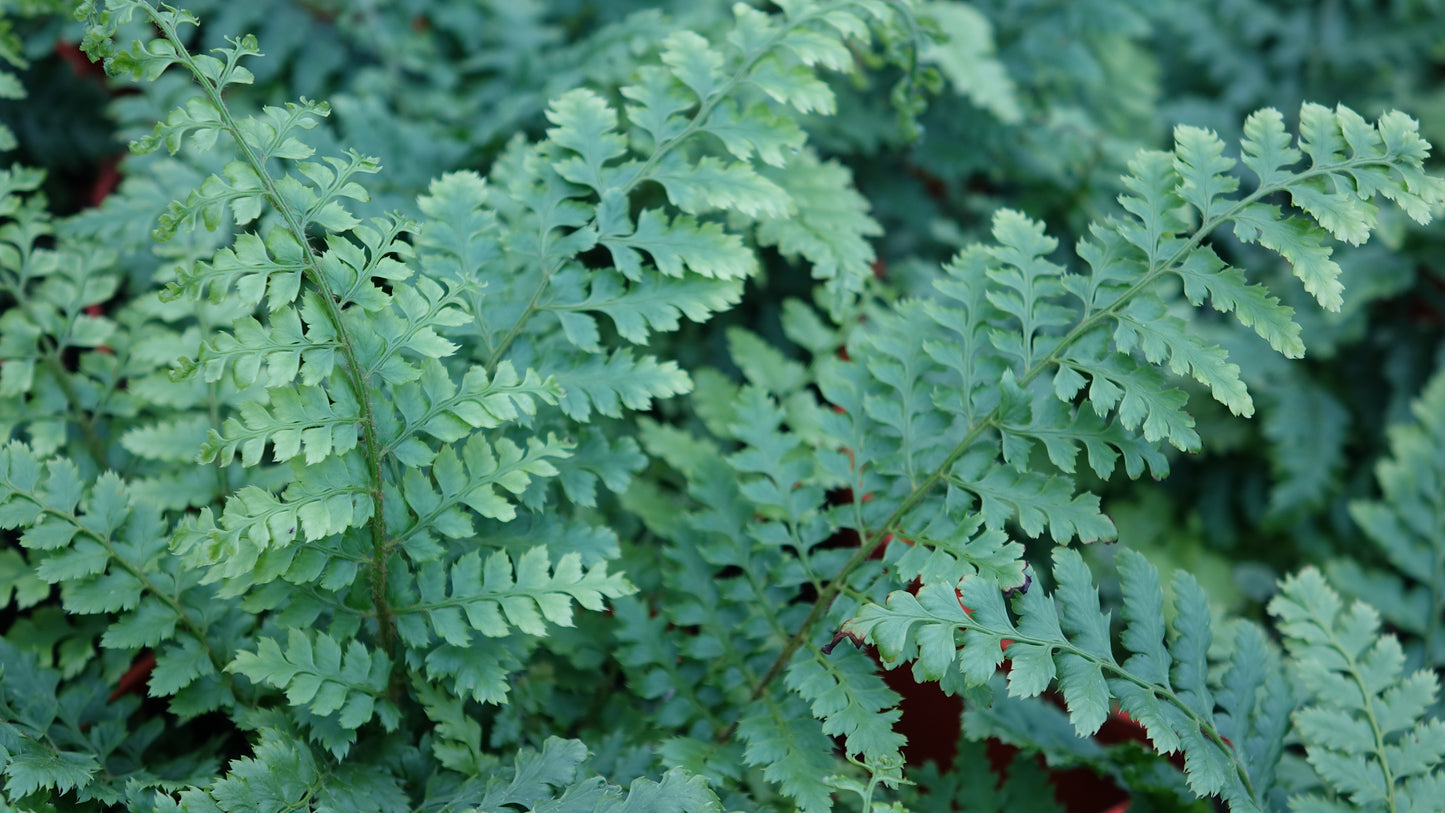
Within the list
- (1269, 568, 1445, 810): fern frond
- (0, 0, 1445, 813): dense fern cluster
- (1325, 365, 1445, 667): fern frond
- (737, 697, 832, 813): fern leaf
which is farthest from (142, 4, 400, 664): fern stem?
(1325, 365, 1445, 667): fern frond

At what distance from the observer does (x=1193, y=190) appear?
93 centimetres

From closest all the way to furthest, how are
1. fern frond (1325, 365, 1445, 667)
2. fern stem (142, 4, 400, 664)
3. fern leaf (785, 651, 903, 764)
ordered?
fern stem (142, 4, 400, 664) < fern leaf (785, 651, 903, 764) < fern frond (1325, 365, 1445, 667)

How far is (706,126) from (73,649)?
859mm

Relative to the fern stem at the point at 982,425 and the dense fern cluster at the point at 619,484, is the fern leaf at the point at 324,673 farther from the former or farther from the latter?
the fern stem at the point at 982,425

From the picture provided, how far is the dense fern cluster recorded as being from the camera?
2.82ft

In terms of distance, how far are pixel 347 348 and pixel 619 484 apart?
30 cm

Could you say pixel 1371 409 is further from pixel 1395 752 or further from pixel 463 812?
pixel 463 812

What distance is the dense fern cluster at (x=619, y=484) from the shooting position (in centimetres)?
86

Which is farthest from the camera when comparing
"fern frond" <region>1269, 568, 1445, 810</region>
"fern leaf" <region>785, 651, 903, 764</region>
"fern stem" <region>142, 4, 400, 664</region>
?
"fern frond" <region>1269, 568, 1445, 810</region>

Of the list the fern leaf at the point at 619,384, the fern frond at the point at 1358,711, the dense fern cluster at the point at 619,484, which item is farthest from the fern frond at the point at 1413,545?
the fern leaf at the point at 619,384

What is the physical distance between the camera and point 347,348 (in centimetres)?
85

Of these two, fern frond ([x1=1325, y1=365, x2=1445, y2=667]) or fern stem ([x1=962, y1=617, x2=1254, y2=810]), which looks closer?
fern stem ([x1=962, y1=617, x2=1254, y2=810])

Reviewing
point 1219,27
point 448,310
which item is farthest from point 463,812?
point 1219,27

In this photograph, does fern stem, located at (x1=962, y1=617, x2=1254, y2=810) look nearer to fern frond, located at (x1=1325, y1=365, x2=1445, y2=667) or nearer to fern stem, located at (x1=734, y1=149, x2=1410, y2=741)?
fern stem, located at (x1=734, y1=149, x2=1410, y2=741)
